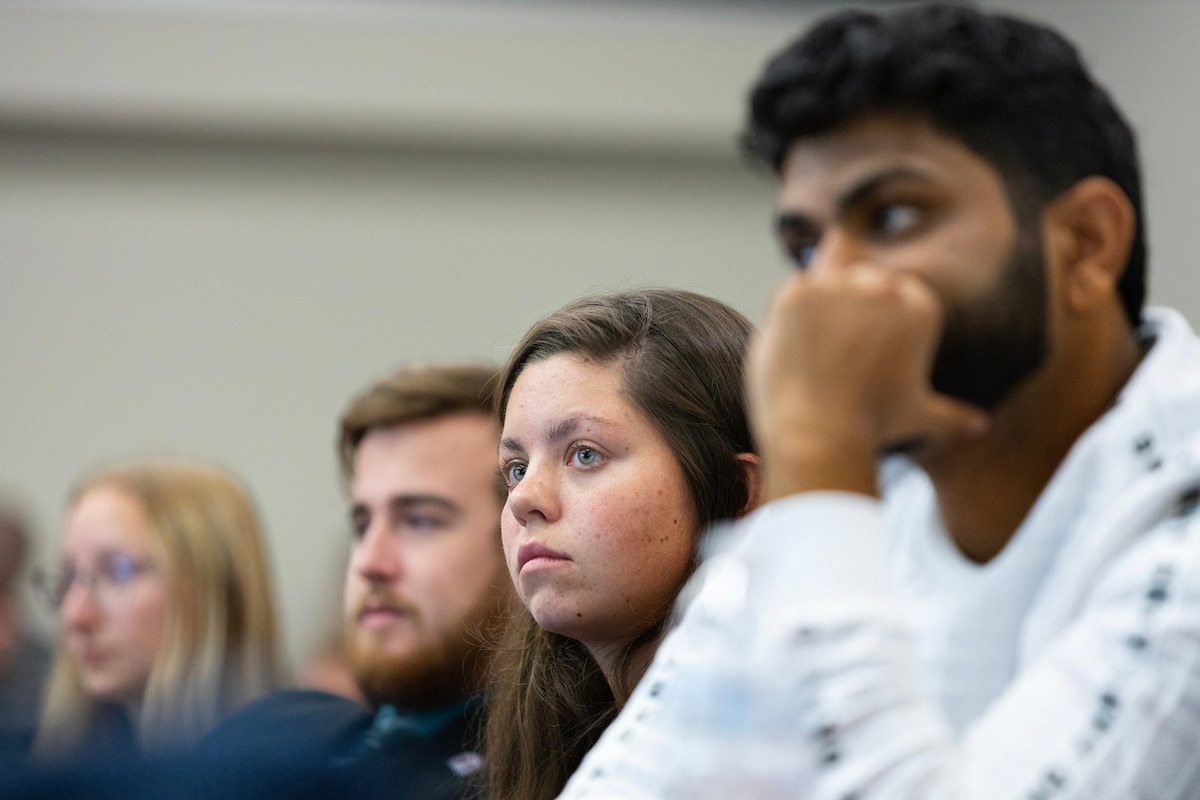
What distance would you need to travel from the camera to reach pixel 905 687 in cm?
112

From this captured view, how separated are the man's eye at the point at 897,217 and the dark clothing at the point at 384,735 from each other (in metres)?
1.30

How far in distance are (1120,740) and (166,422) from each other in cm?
663

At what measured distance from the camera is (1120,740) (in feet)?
3.61

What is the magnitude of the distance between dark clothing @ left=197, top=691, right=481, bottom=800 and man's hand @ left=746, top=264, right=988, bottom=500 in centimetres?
118

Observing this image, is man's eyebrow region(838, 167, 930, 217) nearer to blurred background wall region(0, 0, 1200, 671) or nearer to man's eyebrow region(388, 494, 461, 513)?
man's eyebrow region(388, 494, 461, 513)

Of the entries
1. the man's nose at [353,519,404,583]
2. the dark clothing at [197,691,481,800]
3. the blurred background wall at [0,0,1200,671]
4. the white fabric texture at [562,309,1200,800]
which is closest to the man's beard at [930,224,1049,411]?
the white fabric texture at [562,309,1200,800]

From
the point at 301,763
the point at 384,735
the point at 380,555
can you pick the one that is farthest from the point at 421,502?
the point at 301,763

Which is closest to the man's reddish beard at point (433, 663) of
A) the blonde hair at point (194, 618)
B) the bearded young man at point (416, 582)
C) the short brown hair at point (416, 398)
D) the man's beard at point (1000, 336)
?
the bearded young man at point (416, 582)

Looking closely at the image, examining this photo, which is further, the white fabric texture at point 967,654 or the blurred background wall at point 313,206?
the blurred background wall at point 313,206

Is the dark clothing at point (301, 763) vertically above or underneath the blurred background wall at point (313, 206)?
underneath

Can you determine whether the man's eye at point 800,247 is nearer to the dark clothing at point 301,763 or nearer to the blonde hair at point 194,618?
the dark clothing at point 301,763

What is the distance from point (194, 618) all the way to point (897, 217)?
264 cm

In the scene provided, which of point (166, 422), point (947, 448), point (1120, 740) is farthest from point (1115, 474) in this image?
point (166, 422)

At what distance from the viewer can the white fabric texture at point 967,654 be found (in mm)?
1105
